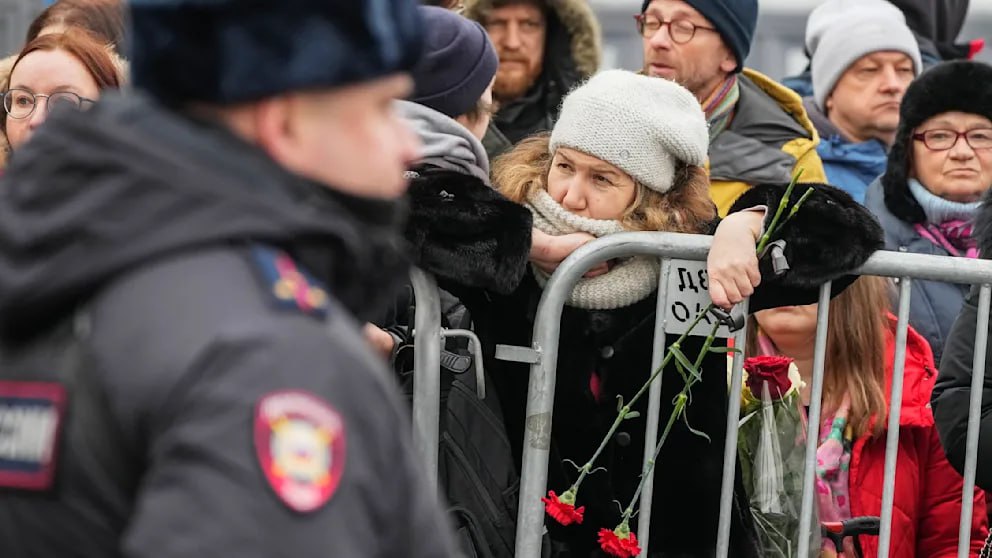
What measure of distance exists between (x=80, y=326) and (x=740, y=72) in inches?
160

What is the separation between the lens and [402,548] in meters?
1.48

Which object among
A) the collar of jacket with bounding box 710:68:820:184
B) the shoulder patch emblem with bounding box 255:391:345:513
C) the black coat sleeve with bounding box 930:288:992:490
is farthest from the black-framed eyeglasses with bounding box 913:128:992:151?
the shoulder patch emblem with bounding box 255:391:345:513

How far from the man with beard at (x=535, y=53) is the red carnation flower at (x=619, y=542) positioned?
2.12 metres

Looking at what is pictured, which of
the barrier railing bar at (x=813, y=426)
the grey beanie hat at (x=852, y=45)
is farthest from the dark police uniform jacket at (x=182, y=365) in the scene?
the grey beanie hat at (x=852, y=45)

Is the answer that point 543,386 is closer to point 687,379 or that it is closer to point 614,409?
point 614,409

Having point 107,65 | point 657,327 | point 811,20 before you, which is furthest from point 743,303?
point 811,20

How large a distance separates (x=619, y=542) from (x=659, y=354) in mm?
421

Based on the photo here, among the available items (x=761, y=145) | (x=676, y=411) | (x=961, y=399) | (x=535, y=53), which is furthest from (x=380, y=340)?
(x=535, y=53)

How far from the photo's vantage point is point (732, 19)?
501cm

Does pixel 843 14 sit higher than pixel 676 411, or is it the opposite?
pixel 843 14

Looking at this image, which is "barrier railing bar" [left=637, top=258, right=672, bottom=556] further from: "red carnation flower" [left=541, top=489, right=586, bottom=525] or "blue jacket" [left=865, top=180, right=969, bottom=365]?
"blue jacket" [left=865, top=180, right=969, bottom=365]

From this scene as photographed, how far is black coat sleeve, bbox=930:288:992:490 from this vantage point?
3.76m

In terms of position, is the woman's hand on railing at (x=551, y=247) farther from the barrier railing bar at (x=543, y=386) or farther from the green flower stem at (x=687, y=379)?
the green flower stem at (x=687, y=379)

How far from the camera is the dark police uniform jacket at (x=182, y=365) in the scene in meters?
1.35
